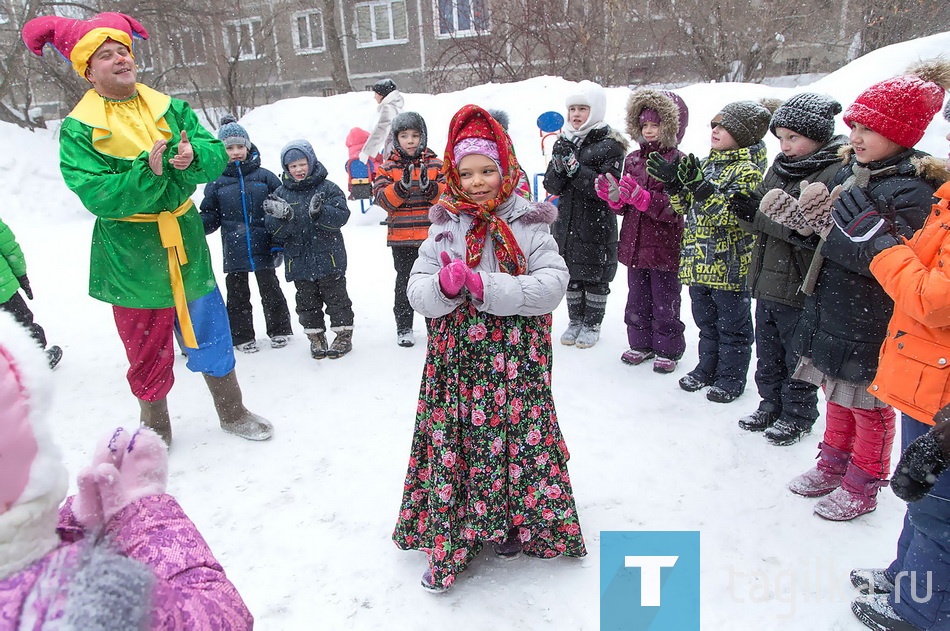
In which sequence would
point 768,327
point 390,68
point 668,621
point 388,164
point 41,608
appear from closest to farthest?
point 41,608
point 668,621
point 768,327
point 388,164
point 390,68

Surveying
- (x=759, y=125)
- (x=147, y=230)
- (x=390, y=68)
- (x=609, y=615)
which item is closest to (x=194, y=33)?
(x=390, y=68)

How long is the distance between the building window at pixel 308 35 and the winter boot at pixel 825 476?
925 inches

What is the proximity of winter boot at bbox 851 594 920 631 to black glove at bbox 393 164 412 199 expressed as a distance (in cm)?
395

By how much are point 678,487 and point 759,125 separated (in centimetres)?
218

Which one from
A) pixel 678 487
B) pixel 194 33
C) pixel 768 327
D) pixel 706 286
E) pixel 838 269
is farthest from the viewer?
pixel 194 33

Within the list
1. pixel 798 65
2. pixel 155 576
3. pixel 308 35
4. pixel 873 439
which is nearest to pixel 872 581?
pixel 873 439

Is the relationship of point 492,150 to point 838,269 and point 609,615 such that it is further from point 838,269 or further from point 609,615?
point 609,615

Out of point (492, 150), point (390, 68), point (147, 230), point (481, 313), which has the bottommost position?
point (481, 313)

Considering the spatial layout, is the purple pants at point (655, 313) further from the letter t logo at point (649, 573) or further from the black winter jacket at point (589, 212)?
the letter t logo at point (649, 573)

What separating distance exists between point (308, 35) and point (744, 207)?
23466 millimetres

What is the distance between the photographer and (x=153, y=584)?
1.01m

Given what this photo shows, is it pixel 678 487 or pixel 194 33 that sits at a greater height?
pixel 194 33

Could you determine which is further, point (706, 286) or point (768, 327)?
point (706, 286)

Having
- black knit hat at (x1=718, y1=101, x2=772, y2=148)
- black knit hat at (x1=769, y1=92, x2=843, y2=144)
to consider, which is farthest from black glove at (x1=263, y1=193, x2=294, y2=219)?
black knit hat at (x1=769, y1=92, x2=843, y2=144)
